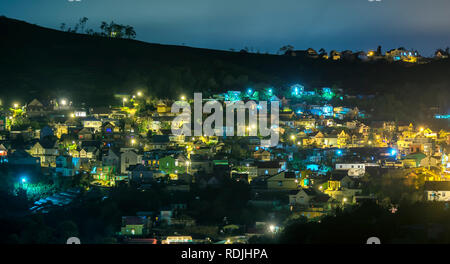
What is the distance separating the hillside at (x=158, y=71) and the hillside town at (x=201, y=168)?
15.9 feet

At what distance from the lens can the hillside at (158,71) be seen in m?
30.6

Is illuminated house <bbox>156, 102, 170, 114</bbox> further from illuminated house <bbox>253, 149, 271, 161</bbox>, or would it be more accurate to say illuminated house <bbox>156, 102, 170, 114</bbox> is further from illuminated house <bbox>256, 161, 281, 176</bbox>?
illuminated house <bbox>256, 161, 281, 176</bbox>

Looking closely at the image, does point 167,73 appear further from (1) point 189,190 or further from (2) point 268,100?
(1) point 189,190

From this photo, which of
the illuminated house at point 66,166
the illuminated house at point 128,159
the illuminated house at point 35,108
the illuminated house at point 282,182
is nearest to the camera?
the illuminated house at point 282,182

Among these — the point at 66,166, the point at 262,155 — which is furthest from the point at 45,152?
the point at 262,155

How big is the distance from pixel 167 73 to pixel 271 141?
14.5 m

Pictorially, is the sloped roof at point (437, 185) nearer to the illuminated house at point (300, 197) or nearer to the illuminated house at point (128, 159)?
the illuminated house at point (300, 197)

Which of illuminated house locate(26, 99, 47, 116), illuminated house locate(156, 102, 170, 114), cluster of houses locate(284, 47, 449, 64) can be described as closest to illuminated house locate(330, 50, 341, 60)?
cluster of houses locate(284, 47, 449, 64)

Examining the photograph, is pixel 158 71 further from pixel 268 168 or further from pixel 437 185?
pixel 437 185

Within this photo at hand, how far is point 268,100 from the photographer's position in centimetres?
2850

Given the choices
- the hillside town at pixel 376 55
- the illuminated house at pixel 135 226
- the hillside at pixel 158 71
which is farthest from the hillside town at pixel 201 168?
the hillside town at pixel 376 55

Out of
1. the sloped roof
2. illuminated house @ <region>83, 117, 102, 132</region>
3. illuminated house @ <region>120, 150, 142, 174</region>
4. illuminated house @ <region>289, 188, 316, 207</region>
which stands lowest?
illuminated house @ <region>289, 188, 316, 207</region>

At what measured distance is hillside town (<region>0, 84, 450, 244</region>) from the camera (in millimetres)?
13266

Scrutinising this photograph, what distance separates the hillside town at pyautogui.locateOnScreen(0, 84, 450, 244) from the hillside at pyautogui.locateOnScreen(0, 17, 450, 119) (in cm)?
484
